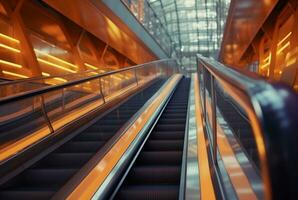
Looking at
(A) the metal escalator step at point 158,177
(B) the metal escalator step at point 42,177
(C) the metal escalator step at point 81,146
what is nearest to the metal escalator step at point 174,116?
(C) the metal escalator step at point 81,146

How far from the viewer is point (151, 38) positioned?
70.5 feet

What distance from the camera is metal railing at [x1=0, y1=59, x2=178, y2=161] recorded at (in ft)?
14.0

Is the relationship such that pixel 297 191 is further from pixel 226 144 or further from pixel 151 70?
pixel 151 70

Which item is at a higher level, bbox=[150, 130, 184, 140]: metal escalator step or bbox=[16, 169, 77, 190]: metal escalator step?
bbox=[16, 169, 77, 190]: metal escalator step

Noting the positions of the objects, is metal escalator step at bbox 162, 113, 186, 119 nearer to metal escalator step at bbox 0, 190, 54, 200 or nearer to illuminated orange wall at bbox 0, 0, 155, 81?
metal escalator step at bbox 0, 190, 54, 200

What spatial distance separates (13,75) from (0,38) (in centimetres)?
96

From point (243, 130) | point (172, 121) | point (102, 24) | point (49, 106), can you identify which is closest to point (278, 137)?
point (243, 130)

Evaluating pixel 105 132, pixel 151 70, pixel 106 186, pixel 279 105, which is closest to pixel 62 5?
pixel 151 70

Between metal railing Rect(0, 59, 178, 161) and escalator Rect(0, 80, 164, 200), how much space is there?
29 cm

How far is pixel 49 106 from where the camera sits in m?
5.30

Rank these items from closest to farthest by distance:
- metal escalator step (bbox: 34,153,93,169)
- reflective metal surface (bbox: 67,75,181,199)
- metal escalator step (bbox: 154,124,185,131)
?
1. reflective metal surface (bbox: 67,75,181,199)
2. metal escalator step (bbox: 34,153,93,169)
3. metal escalator step (bbox: 154,124,185,131)

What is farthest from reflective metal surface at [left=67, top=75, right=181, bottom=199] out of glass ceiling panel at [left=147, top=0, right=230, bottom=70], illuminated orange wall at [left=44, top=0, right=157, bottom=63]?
glass ceiling panel at [left=147, top=0, right=230, bottom=70]

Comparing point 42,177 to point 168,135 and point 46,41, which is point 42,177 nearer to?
point 168,135

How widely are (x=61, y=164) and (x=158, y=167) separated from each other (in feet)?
3.48
